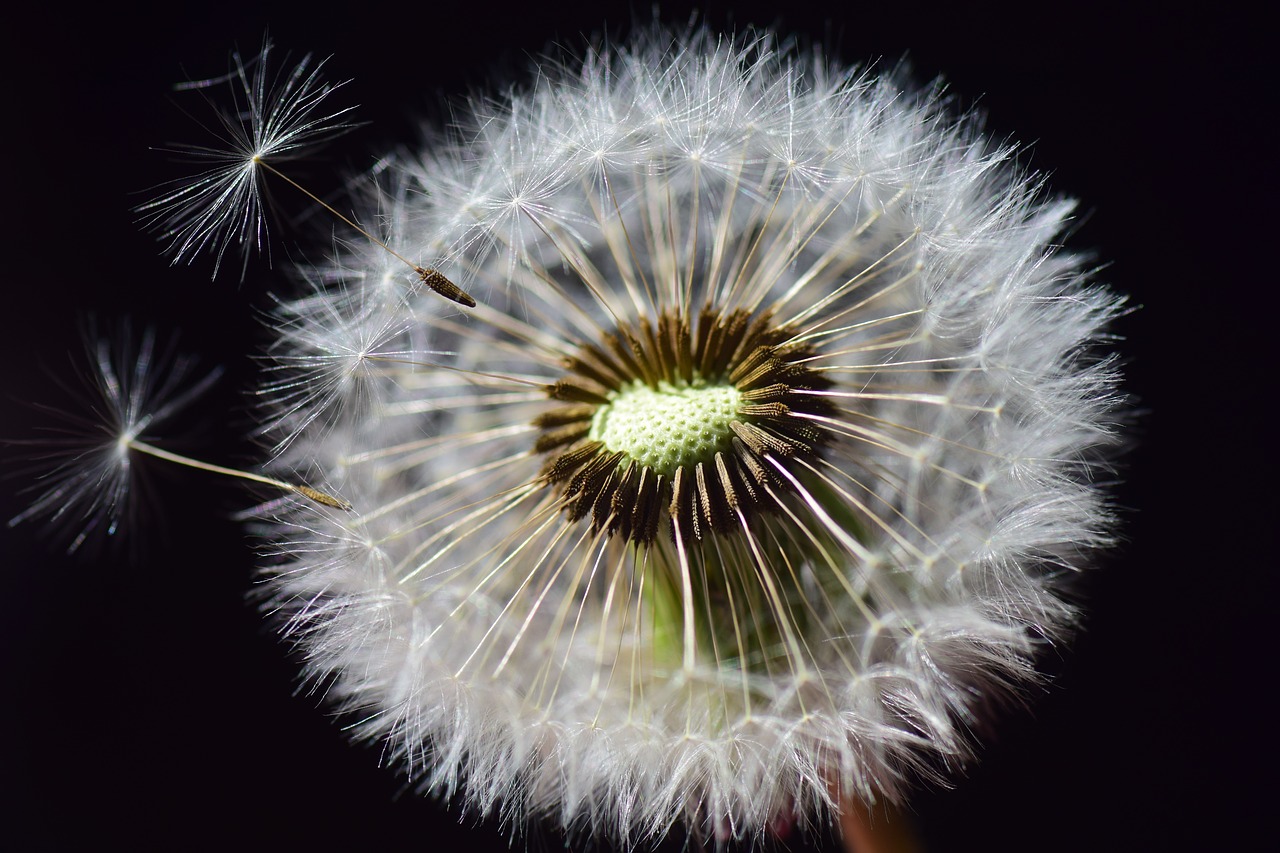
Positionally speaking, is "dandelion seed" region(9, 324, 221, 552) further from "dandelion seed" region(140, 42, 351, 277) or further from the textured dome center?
the textured dome center

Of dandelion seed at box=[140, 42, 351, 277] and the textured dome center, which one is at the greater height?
dandelion seed at box=[140, 42, 351, 277]

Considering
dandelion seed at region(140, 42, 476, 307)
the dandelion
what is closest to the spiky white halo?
the dandelion

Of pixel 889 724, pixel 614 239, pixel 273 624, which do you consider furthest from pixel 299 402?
pixel 889 724

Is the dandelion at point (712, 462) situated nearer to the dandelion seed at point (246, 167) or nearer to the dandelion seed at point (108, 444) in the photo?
the dandelion seed at point (246, 167)

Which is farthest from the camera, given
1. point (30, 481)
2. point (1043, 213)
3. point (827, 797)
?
point (30, 481)

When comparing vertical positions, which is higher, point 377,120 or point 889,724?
point 377,120

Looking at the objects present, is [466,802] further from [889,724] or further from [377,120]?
[377,120]

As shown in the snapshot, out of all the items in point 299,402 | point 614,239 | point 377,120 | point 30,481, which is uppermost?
point 377,120
